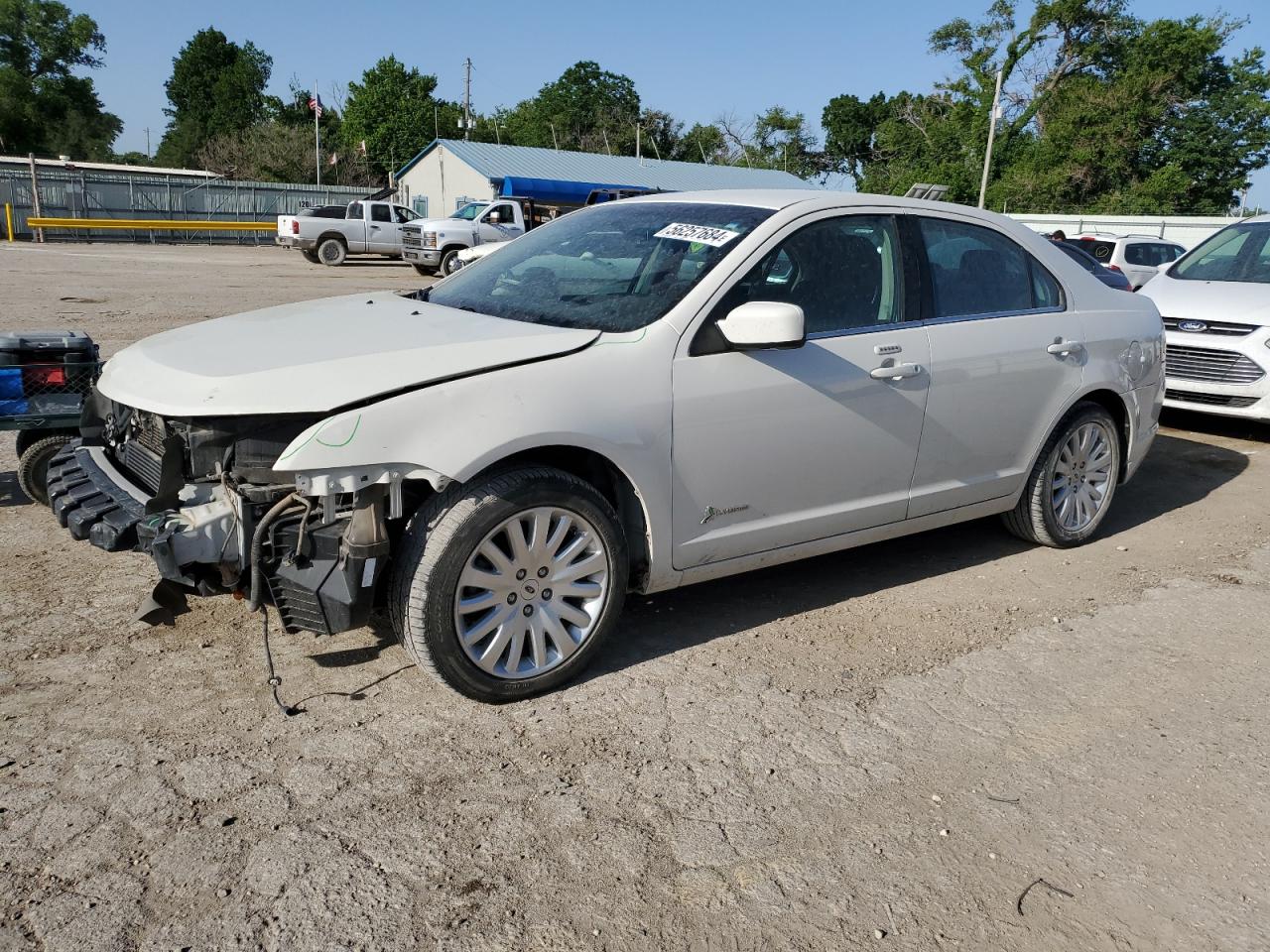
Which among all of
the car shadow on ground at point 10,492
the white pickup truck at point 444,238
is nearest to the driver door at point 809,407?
the car shadow on ground at point 10,492

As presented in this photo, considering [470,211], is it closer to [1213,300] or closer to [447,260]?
[447,260]

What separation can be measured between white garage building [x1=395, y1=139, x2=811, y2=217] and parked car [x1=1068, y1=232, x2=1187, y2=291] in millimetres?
27093

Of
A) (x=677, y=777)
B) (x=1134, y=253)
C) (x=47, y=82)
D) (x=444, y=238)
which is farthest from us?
(x=47, y=82)

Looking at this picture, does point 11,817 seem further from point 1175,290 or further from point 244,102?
point 244,102

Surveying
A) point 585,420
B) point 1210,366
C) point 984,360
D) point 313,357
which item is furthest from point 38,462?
point 1210,366

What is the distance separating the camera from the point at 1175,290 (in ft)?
29.0

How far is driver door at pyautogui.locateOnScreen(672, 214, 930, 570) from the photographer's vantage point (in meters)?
3.82

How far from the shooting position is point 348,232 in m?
30.2

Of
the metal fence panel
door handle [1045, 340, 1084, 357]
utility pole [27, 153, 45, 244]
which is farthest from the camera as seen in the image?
the metal fence panel

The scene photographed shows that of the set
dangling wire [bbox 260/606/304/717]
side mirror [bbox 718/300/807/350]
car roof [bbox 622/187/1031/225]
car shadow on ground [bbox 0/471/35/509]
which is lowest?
car shadow on ground [bbox 0/471/35/509]

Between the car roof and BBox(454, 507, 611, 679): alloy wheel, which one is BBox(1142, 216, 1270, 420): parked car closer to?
the car roof

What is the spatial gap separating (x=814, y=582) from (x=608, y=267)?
1765 millimetres

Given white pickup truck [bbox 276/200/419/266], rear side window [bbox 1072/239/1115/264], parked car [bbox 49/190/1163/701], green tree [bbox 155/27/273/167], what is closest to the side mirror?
parked car [bbox 49/190/1163/701]

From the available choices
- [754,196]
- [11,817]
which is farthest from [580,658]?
[754,196]
